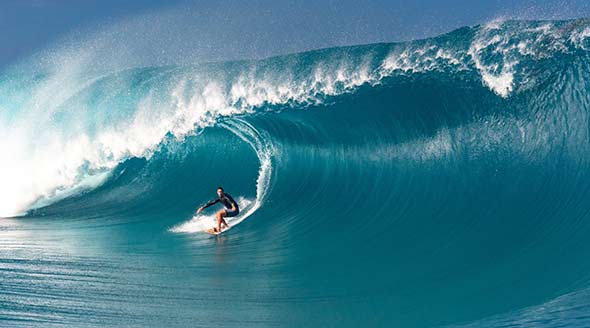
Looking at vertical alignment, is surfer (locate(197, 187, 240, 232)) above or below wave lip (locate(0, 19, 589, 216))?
below

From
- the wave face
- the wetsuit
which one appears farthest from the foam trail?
the wetsuit

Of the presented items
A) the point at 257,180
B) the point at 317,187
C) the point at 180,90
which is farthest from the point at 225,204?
the point at 180,90

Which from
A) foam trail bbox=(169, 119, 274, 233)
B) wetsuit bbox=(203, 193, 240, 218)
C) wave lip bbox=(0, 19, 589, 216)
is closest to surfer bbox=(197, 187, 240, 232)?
wetsuit bbox=(203, 193, 240, 218)

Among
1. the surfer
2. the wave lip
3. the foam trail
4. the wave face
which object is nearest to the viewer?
the wave face

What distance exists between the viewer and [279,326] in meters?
6.50

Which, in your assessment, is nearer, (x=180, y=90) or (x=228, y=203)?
(x=228, y=203)

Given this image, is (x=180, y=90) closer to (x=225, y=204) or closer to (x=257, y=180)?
(x=257, y=180)

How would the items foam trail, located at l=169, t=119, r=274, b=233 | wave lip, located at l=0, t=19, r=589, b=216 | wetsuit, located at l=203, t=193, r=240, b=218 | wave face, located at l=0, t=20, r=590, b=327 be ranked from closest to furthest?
wave face, located at l=0, t=20, r=590, b=327, wetsuit, located at l=203, t=193, r=240, b=218, wave lip, located at l=0, t=19, r=589, b=216, foam trail, located at l=169, t=119, r=274, b=233

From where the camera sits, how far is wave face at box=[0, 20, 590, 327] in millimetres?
7180

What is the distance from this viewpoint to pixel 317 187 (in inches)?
517

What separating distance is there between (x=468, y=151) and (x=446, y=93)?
1276 millimetres

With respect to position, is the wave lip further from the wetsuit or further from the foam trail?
the wetsuit

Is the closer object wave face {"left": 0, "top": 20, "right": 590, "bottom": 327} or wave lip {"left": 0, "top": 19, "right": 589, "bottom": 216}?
wave face {"left": 0, "top": 20, "right": 590, "bottom": 327}

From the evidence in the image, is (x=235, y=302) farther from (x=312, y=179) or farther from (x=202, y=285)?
(x=312, y=179)
